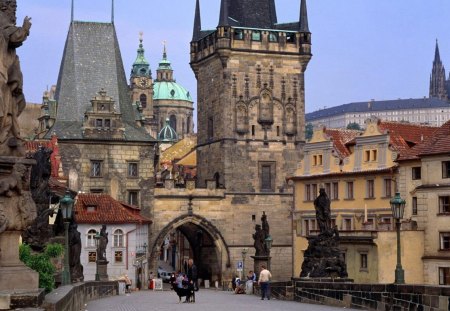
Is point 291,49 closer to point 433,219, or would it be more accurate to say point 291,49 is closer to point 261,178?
point 261,178

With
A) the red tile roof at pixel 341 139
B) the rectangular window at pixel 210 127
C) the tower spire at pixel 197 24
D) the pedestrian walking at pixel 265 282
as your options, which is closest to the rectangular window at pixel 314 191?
the red tile roof at pixel 341 139

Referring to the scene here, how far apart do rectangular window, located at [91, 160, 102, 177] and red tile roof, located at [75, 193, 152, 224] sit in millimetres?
3909

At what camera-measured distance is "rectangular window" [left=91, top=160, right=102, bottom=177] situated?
67625mm

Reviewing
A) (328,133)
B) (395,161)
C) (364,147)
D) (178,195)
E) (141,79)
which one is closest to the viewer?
(395,161)

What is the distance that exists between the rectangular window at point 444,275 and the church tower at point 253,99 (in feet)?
89.3

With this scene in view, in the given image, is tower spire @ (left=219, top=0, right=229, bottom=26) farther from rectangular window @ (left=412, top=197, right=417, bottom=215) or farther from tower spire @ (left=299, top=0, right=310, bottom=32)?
rectangular window @ (left=412, top=197, right=417, bottom=215)

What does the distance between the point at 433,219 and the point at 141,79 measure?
423 feet

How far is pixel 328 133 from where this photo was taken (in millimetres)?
59688

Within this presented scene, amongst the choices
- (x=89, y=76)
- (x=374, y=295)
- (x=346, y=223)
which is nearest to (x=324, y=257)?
(x=374, y=295)

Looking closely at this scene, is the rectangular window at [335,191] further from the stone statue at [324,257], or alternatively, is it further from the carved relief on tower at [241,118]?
the stone statue at [324,257]

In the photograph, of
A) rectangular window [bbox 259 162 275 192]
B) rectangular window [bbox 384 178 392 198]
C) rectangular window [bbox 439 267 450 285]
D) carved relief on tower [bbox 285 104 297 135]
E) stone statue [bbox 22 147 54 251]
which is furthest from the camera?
carved relief on tower [bbox 285 104 297 135]

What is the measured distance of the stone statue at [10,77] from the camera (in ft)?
31.7

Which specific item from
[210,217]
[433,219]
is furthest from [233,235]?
[433,219]

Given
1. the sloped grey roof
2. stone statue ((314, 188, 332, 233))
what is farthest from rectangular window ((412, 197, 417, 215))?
the sloped grey roof
